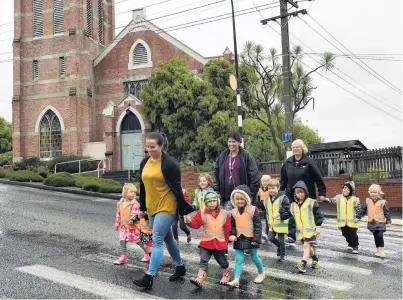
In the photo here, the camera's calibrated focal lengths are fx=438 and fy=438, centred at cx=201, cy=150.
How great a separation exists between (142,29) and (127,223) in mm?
26839

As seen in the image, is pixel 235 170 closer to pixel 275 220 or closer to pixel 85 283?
pixel 275 220

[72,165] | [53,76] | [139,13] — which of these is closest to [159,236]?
[72,165]

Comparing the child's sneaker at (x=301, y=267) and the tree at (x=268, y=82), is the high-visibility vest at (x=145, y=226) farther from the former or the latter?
the tree at (x=268, y=82)

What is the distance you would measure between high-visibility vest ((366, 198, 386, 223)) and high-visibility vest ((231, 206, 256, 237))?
347 centimetres

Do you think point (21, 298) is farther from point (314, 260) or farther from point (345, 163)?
point (345, 163)

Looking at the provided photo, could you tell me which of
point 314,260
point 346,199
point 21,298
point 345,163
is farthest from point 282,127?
point 21,298

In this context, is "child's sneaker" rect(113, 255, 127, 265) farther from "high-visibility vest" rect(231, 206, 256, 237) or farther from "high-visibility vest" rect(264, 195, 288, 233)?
"high-visibility vest" rect(264, 195, 288, 233)

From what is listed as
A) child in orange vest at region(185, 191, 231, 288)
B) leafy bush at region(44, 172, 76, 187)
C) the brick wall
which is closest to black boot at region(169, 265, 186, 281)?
child in orange vest at region(185, 191, 231, 288)

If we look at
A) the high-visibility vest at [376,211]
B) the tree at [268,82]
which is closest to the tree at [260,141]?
the tree at [268,82]

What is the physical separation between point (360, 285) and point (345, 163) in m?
13.8

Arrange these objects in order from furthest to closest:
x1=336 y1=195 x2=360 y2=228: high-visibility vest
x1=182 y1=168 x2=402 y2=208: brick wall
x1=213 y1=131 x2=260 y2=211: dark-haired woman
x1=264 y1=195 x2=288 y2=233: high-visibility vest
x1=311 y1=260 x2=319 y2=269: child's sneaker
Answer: x1=182 y1=168 x2=402 y2=208: brick wall < x1=336 y1=195 x2=360 y2=228: high-visibility vest < x1=264 y1=195 x2=288 y2=233: high-visibility vest < x1=311 y1=260 x2=319 y2=269: child's sneaker < x1=213 y1=131 x2=260 y2=211: dark-haired woman

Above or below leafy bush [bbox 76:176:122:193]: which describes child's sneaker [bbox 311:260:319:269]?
below

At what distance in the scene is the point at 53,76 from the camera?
32.9m

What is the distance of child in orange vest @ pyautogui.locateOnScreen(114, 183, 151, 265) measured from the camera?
7.11m
